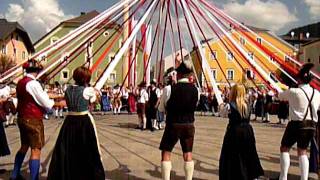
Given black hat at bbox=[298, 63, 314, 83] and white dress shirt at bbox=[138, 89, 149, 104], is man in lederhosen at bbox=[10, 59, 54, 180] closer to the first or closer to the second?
black hat at bbox=[298, 63, 314, 83]

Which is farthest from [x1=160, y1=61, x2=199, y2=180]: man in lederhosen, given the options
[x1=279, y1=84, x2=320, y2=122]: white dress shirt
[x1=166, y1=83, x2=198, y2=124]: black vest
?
[x1=279, y1=84, x2=320, y2=122]: white dress shirt

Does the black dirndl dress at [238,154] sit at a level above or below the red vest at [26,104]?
below

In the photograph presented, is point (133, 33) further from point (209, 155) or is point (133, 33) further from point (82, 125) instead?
point (209, 155)

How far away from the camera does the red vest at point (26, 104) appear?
5680 millimetres

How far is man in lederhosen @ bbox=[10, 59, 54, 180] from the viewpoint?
5.62m

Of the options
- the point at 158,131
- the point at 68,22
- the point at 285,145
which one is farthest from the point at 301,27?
the point at 285,145

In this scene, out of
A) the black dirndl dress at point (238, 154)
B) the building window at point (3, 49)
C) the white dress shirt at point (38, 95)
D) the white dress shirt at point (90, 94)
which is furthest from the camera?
the building window at point (3, 49)

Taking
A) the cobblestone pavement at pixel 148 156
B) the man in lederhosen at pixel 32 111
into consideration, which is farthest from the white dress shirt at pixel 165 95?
the man in lederhosen at pixel 32 111

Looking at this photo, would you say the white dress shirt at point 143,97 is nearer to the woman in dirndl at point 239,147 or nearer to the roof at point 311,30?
the woman in dirndl at point 239,147

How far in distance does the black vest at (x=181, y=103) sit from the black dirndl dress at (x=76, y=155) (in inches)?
42.5

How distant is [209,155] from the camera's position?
836 centimetres

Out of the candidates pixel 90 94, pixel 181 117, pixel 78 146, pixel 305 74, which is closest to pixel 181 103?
pixel 181 117

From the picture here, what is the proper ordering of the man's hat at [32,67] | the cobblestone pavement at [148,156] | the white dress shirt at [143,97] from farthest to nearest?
the white dress shirt at [143,97] < the cobblestone pavement at [148,156] < the man's hat at [32,67]

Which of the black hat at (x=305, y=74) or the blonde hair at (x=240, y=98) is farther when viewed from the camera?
the black hat at (x=305, y=74)
